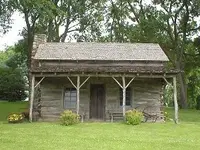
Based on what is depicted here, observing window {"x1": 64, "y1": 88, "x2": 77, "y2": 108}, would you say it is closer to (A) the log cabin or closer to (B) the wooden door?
(A) the log cabin

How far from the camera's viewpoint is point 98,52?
30.0m

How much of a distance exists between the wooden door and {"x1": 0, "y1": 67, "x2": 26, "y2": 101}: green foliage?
18.5m

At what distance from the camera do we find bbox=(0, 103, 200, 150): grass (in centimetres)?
1560

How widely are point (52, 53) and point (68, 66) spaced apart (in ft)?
5.52

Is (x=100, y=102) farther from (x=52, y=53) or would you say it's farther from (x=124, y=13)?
(x=124, y=13)

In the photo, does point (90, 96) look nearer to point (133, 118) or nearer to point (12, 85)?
point (133, 118)

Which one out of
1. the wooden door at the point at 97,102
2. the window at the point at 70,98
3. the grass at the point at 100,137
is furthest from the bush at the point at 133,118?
the window at the point at 70,98

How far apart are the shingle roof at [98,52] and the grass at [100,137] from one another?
22.9 feet

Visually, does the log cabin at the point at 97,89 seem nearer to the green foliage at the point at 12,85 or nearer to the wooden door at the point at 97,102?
the wooden door at the point at 97,102

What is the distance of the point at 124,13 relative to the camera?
1935 inches

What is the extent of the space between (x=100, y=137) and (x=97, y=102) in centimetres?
1038

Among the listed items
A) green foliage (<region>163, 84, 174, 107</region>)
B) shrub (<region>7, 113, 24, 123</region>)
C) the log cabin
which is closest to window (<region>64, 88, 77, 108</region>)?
the log cabin

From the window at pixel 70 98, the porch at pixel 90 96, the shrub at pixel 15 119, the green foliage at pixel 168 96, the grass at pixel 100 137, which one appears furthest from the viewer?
the green foliage at pixel 168 96

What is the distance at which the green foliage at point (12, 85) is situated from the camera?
45188mm
